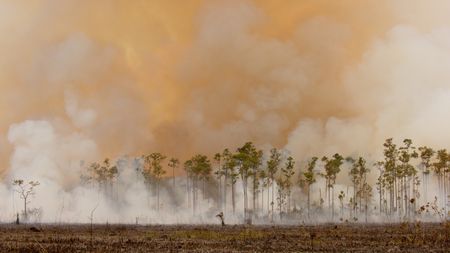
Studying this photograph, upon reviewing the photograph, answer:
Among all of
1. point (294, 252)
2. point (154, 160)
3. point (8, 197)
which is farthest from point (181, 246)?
point (8, 197)

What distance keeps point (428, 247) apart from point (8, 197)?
574ft

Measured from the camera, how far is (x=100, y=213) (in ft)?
577

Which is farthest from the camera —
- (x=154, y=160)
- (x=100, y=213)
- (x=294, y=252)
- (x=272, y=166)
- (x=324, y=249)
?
(x=154, y=160)

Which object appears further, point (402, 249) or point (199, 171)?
point (199, 171)

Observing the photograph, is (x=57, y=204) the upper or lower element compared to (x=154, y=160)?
lower

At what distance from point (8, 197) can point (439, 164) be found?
444ft

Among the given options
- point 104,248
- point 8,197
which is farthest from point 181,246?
point 8,197

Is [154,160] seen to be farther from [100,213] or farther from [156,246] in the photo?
[156,246]

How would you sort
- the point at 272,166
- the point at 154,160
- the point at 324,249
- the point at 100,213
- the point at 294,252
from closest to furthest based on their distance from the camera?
1. the point at 294,252
2. the point at 324,249
3. the point at 272,166
4. the point at 100,213
5. the point at 154,160

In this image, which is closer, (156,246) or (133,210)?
(156,246)

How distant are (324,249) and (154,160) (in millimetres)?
151562

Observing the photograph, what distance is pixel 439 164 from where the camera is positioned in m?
166

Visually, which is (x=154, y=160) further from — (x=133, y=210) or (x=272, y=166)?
(x=272, y=166)

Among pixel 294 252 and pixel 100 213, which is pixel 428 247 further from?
pixel 100 213
